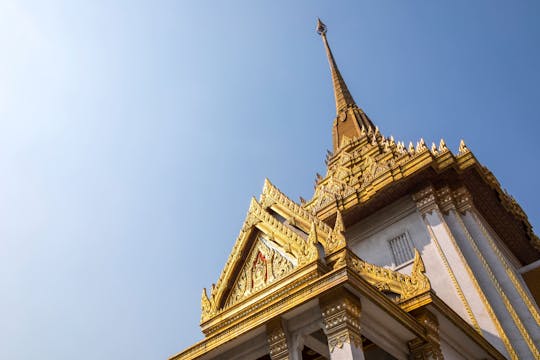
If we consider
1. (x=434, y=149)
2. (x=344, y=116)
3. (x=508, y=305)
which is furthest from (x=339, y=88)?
(x=508, y=305)

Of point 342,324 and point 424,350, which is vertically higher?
point 424,350

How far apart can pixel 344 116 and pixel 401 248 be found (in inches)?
471

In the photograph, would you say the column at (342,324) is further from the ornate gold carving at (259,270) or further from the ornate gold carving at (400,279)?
the ornate gold carving at (259,270)

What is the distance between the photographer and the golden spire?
22906 millimetres

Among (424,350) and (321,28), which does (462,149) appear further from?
(321,28)

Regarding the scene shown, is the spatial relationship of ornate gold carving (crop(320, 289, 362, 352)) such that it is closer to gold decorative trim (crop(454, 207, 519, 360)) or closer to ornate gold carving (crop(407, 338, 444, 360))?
ornate gold carving (crop(407, 338, 444, 360))

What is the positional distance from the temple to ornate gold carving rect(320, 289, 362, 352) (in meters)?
0.01

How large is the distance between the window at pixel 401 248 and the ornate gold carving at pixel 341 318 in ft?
21.4

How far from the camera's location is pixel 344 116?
24.6 meters

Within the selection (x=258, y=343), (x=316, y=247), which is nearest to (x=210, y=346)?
(x=258, y=343)

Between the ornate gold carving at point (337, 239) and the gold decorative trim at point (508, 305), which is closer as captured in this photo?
the ornate gold carving at point (337, 239)

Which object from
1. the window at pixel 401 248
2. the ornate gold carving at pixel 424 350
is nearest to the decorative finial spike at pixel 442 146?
the window at pixel 401 248

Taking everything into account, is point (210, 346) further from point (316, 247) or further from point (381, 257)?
point (381, 257)

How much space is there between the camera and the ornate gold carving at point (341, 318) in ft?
22.2
